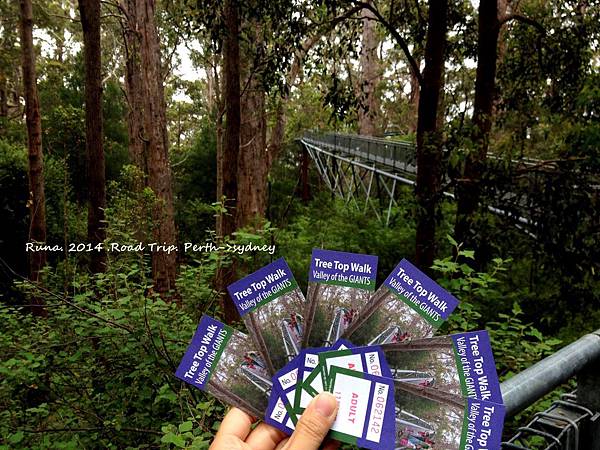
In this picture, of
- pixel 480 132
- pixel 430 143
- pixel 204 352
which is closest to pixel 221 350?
pixel 204 352

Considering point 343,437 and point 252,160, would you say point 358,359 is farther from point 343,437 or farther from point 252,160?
point 252,160

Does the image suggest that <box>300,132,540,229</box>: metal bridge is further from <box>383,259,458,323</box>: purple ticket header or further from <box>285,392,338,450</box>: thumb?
<box>285,392,338,450</box>: thumb

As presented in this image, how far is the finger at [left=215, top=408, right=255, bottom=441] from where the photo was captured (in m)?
0.93

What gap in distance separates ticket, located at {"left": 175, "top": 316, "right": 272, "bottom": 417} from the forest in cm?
79

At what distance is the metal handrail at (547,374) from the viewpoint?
3.05ft

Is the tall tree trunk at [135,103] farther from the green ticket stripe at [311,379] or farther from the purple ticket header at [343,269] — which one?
the green ticket stripe at [311,379]

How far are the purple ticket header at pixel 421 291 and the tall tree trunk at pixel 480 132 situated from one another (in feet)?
12.1

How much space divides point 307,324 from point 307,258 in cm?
815

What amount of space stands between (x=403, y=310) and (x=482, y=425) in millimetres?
240

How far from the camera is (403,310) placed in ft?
3.14

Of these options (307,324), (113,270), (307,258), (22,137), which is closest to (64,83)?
(22,137)

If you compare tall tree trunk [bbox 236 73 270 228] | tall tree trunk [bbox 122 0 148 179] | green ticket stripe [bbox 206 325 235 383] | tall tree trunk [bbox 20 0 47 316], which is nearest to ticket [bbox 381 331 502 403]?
green ticket stripe [bbox 206 325 235 383]

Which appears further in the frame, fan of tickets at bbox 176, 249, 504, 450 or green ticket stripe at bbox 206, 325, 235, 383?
green ticket stripe at bbox 206, 325, 235, 383

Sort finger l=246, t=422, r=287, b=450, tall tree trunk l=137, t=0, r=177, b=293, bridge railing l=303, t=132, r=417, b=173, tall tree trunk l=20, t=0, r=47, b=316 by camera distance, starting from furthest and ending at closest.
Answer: bridge railing l=303, t=132, r=417, b=173, tall tree trunk l=137, t=0, r=177, b=293, tall tree trunk l=20, t=0, r=47, b=316, finger l=246, t=422, r=287, b=450
